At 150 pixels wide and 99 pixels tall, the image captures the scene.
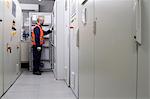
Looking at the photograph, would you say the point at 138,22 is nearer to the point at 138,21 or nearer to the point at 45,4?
the point at 138,21

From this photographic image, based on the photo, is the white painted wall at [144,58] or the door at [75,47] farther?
the door at [75,47]

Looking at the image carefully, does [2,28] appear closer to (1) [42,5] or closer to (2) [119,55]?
(2) [119,55]

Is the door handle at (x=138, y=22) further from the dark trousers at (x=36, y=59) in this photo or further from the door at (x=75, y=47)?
the dark trousers at (x=36, y=59)

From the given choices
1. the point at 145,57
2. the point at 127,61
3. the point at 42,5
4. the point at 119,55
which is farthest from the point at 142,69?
the point at 42,5

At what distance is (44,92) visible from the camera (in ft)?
13.7

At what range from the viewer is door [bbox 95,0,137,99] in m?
1.30

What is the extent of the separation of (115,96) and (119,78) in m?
0.16

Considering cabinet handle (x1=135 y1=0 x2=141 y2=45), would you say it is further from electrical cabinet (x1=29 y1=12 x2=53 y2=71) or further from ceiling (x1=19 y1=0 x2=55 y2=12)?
ceiling (x1=19 y1=0 x2=55 y2=12)

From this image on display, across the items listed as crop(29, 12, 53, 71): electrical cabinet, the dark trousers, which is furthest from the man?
crop(29, 12, 53, 71): electrical cabinet

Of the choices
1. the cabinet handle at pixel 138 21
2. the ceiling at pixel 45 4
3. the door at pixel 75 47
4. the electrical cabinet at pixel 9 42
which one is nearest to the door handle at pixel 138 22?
the cabinet handle at pixel 138 21

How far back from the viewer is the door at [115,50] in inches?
51.4

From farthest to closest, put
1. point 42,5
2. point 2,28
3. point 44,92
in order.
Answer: point 42,5 → point 44,92 → point 2,28

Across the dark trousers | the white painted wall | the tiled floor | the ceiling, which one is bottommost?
the tiled floor

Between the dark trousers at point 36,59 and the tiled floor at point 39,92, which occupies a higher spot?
the dark trousers at point 36,59
